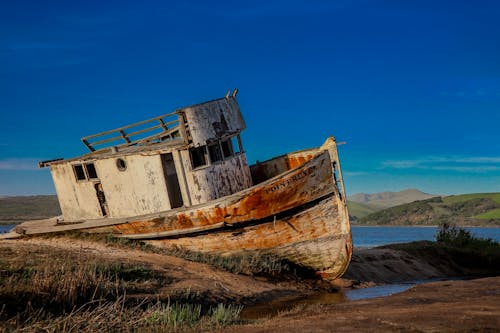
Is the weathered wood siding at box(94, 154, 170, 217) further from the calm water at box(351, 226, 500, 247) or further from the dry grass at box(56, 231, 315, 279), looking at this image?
the calm water at box(351, 226, 500, 247)

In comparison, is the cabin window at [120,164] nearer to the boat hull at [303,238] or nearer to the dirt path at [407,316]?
the boat hull at [303,238]

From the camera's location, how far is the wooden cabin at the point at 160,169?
45.4ft

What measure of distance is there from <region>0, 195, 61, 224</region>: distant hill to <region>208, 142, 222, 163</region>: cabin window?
52351 mm

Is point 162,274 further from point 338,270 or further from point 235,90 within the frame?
point 235,90

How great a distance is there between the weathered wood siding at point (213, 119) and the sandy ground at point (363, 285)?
3588 mm

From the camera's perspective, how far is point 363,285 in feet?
43.7

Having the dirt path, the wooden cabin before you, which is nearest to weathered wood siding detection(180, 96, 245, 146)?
the wooden cabin

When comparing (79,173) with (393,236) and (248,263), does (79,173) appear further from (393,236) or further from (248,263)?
(393,236)

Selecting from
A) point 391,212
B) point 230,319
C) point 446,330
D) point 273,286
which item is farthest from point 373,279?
point 391,212

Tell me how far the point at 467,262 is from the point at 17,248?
49.4 feet

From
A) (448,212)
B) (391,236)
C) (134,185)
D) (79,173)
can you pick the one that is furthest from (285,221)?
(448,212)

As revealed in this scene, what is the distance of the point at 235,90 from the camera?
632 inches

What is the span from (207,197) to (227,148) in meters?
2.08

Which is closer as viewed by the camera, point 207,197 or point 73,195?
point 207,197
